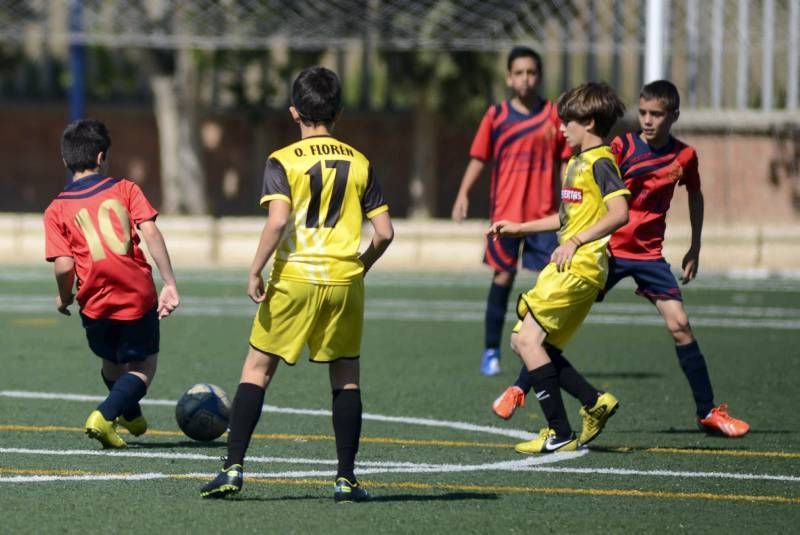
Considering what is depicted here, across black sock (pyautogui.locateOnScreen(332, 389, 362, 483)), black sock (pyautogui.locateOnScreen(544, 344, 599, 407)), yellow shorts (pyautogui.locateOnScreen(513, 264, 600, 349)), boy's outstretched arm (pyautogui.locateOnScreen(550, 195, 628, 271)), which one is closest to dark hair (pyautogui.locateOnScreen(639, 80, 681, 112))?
boy's outstretched arm (pyautogui.locateOnScreen(550, 195, 628, 271))

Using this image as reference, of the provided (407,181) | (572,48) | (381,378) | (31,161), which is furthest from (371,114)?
(381,378)

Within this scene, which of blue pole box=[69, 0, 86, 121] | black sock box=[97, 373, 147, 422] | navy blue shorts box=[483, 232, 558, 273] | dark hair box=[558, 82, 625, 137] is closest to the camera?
black sock box=[97, 373, 147, 422]

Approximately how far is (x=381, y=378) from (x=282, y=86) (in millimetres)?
21419

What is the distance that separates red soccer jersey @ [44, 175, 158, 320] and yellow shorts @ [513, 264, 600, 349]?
1.87m

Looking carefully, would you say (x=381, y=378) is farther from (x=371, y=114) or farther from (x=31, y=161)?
(x=31, y=161)

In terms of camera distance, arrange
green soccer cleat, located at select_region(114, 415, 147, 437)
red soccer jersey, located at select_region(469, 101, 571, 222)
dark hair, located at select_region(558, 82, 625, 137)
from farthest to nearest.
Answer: red soccer jersey, located at select_region(469, 101, 571, 222), green soccer cleat, located at select_region(114, 415, 147, 437), dark hair, located at select_region(558, 82, 625, 137)

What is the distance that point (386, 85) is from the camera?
3075 cm

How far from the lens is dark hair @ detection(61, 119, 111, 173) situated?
7652 mm

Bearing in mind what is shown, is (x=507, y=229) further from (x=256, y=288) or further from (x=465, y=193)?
(x=465, y=193)

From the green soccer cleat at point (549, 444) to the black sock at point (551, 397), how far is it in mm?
29

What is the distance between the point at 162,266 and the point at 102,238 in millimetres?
397

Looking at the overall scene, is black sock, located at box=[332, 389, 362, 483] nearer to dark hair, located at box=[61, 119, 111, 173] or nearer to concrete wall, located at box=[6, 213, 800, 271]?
dark hair, located at box=[61, 119, 111, 173]

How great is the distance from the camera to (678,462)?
25.0ft

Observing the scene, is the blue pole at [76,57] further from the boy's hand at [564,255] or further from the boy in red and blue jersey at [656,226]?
the boy's hand at [564,255]
